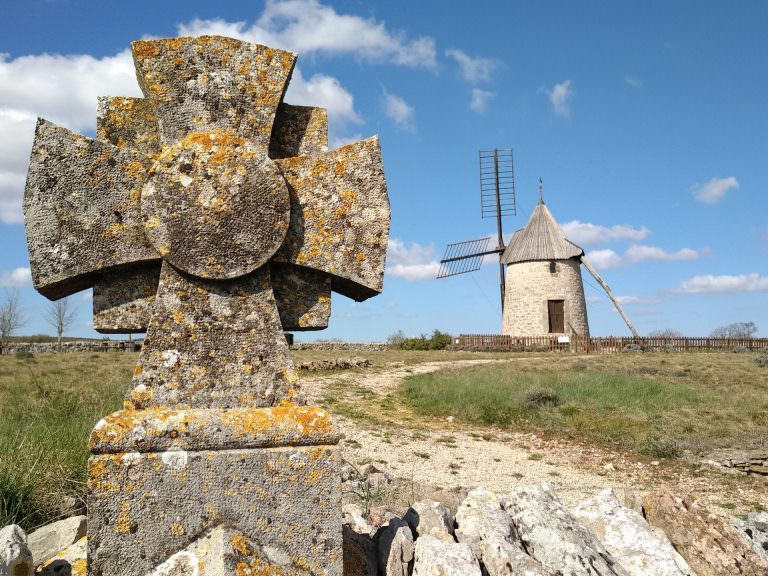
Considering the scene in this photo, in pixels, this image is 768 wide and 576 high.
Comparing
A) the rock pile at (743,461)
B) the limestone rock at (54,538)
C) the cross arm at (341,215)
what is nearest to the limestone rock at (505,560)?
the cross arm at (341,215)

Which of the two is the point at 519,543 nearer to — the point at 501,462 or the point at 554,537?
the point at 554,537

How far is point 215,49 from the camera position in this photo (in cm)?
311

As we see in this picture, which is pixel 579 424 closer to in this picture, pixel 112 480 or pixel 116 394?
pixel 116 394

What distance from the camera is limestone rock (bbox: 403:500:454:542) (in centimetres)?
334

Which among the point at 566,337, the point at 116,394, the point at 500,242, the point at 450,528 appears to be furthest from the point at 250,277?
the point at 500,242

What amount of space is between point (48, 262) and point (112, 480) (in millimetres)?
1149

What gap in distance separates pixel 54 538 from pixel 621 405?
43.5 feet

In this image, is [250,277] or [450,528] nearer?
→ [250,277]

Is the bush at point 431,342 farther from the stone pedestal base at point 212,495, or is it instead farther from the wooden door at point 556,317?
the stone pedestal base at point 212,495

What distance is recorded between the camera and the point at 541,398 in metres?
14.7

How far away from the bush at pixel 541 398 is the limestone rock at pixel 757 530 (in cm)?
1019

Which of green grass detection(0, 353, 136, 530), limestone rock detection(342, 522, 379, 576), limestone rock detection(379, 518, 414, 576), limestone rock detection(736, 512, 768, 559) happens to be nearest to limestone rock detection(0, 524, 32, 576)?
green grass detection(0, 353, 136, 530)

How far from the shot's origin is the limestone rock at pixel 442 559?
2.81m

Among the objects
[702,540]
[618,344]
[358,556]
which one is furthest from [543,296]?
[358,556]
